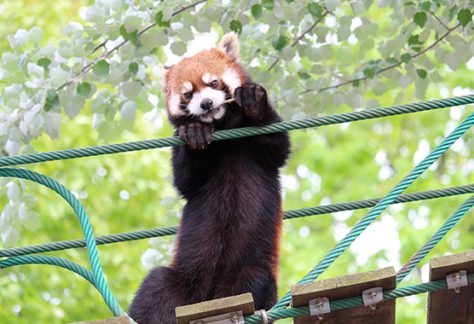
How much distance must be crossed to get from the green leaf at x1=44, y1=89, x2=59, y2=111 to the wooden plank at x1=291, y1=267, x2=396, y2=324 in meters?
2.65

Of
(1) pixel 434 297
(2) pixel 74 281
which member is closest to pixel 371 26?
(1) pixel 434 297

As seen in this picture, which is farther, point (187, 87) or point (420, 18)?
point (420, 18)

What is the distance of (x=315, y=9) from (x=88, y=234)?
2.61 meters

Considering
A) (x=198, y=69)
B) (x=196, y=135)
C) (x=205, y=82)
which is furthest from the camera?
(x=198, y=69)

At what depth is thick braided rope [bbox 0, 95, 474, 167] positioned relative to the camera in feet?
13.6

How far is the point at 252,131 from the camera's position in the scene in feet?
14.3

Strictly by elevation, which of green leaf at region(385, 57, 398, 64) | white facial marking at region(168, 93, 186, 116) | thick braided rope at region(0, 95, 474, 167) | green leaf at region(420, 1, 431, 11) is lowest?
thick braided rope at region(0, 95, 474, 167)

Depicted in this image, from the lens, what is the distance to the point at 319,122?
14.1 ft

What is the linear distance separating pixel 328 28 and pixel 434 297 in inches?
117

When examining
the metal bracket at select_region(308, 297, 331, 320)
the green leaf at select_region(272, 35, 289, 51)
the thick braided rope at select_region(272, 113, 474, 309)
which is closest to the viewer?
the metal bracket at select_region(308, 297, 331, 320)

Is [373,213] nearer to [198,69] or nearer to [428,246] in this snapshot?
[428,246]

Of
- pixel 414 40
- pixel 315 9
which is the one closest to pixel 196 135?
pixel 315 9

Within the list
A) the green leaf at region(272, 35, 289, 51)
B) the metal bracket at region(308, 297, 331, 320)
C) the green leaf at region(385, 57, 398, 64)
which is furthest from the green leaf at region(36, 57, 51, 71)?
the metal bracket at region(308, 297, 331, 320)

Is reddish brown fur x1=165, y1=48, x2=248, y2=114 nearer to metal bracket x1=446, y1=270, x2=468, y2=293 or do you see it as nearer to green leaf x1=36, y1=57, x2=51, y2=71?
green leaf x1=36, y1=57, x2=51, y2=71
